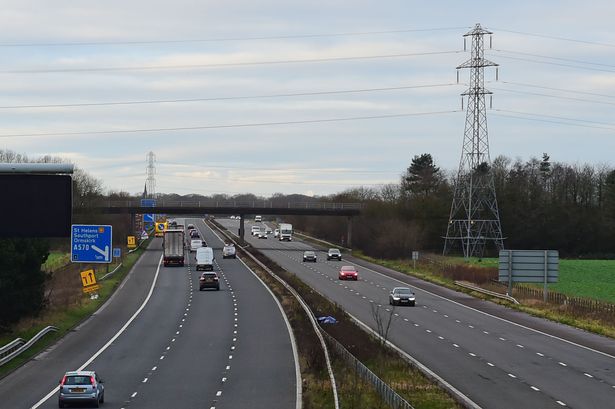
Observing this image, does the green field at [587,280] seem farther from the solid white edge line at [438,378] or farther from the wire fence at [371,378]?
the wire fence at [371,378]

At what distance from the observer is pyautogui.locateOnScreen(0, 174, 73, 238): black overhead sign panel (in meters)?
26.2

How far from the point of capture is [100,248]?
224 ft

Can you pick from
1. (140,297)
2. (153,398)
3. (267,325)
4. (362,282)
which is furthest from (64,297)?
(153,398)

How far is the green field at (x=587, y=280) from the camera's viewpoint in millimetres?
87188

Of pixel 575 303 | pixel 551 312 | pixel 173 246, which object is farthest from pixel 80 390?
pixel 173 246

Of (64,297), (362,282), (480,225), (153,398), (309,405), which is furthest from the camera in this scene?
(480,225)

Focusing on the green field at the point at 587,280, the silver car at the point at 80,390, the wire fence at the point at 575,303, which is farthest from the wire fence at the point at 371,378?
the green field at the point at 587,280

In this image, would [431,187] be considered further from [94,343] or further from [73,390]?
[73,390]

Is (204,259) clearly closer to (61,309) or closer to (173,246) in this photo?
(173,246)

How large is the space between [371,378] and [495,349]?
1609 centimetres

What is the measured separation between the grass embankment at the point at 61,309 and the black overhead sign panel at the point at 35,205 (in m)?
16.4

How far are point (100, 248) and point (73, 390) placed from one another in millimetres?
36399

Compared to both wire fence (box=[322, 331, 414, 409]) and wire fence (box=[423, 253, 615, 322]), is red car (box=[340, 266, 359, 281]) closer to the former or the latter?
wire fence (box=[423, 253, 615, 322])

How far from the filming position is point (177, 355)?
155ft
